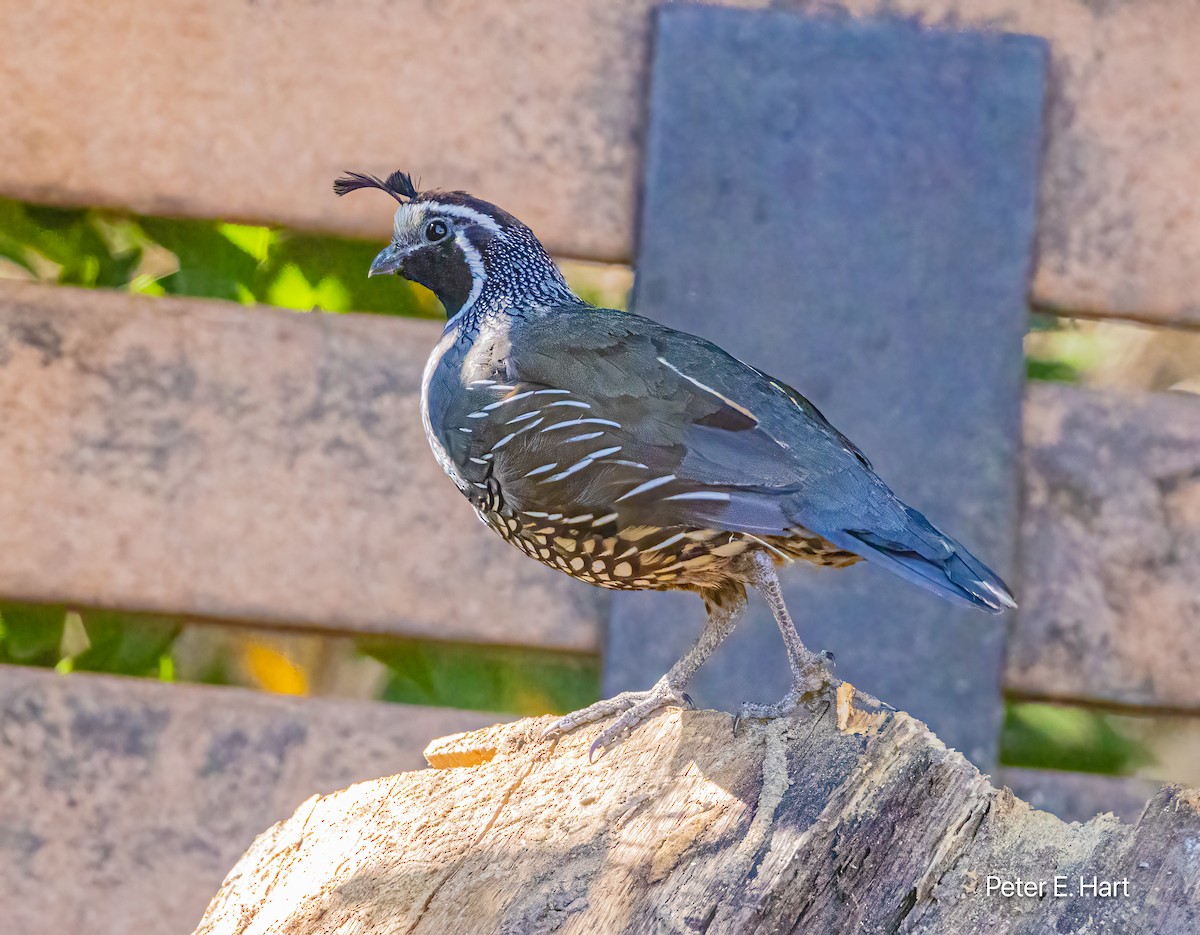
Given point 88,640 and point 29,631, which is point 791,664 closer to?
point 88,640

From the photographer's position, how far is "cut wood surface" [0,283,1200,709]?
3.52 m

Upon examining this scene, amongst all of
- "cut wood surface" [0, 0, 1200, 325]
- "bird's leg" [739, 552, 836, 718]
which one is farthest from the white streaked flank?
"cut wood surface" [0, 0, 1200, 325]

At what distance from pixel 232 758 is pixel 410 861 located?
167 cm

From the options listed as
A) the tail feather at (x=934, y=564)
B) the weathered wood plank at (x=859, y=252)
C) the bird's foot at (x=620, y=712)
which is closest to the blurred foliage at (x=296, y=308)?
the weathered wood plank at (x=859, y=252)

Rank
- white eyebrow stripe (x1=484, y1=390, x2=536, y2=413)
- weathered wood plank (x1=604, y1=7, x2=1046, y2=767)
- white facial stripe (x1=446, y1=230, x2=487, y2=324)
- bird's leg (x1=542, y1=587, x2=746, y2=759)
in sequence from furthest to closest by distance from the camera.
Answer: weathered wood plank (x1=604, y1=7, x2=1046, y2=767) < white facial stripe (x1=446, y1=230, x2=487, y2=324) < bird's leg (x1=542, y1=587, x2=746, y2=759) < white eyebrow stripe (x1=484, y1=390, x2=536, y2=413)

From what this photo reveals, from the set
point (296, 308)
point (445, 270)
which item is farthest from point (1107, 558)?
point (296, 308)

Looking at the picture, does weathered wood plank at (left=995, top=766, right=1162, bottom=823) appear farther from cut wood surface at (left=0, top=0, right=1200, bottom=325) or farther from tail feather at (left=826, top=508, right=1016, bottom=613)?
tail feather at (left=826, top=508, right=1016, bottom=613)

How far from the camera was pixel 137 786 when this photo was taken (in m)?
3.56

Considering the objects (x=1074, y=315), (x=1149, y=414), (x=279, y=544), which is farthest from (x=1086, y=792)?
(x=279, y=544)

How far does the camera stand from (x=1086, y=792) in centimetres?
352

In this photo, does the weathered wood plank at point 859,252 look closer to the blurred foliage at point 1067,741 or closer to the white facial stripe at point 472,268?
the blurred foliage at point 1067,741

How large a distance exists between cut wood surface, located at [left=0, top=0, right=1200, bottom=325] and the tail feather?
1.71 m

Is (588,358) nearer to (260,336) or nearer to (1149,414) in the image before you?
(260,336)

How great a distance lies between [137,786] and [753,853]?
2.32 metres
